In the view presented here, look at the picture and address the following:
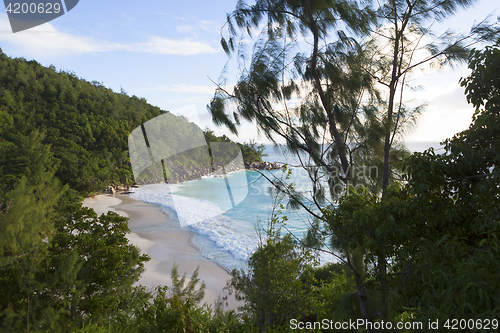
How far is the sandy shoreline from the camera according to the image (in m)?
7.82

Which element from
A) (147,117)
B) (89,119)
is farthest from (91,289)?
(147,117)

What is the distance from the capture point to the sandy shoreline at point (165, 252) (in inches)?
308

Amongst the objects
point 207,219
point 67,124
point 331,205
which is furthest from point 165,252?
point 67,124

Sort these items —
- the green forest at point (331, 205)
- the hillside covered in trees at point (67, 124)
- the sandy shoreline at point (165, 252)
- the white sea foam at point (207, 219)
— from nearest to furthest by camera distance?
1. the green forest at point (331, 205)
2. the sandy shoreline at point (165, 252)
3. the white sea foam at point (207, 219)
4. the hillside covered in trees at point (67, 124)

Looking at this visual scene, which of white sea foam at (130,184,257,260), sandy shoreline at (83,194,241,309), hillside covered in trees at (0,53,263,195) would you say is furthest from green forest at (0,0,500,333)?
hillside covered in trees at (0,53,263,195)

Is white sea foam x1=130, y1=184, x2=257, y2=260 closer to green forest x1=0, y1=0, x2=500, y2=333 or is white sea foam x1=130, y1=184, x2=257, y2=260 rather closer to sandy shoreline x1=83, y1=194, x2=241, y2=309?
sandy shoreline x1=83, y1=194, x2=241, y2=309

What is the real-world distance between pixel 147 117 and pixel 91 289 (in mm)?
47030

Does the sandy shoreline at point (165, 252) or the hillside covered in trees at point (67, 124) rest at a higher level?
the hillside covered in trees at point (67, 124)

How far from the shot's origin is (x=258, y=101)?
3.89m

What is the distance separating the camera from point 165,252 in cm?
1045

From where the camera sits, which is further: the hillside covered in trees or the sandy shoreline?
the hillside covered in trees

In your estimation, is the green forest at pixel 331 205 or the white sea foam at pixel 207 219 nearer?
the green forest at pixel 331 205

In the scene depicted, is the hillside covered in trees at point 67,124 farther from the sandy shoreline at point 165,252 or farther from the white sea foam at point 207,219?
the sandy shoreline at point 165,252

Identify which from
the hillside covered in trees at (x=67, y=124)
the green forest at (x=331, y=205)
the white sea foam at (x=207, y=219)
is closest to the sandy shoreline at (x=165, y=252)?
the white sea foam at (x=207, y=219)
